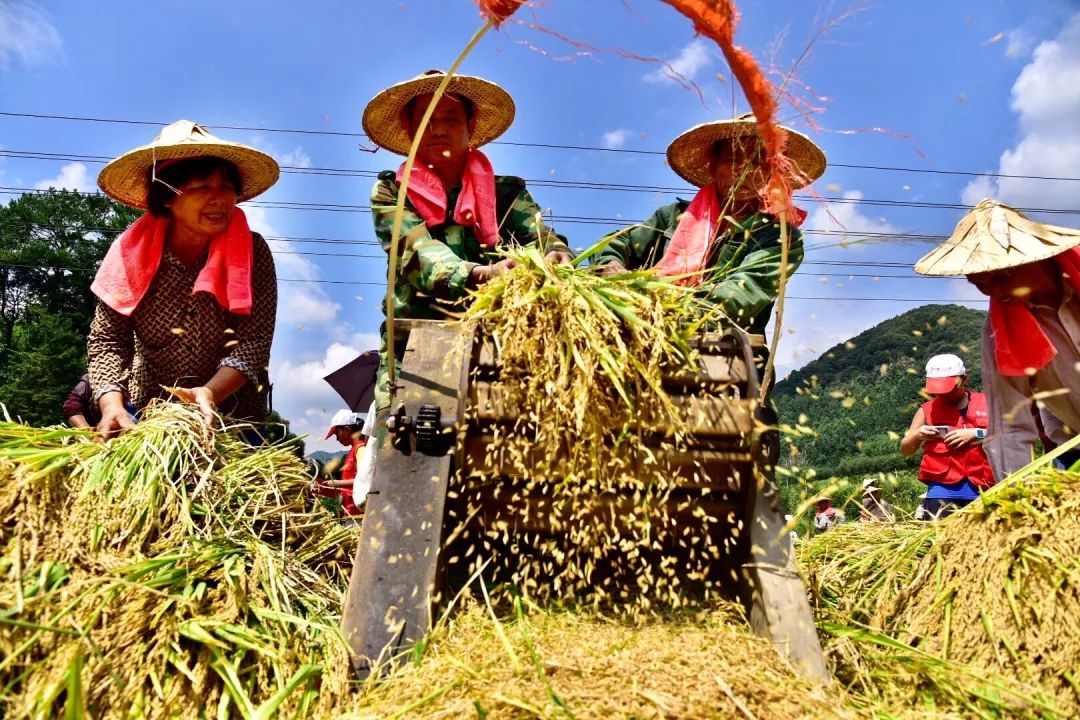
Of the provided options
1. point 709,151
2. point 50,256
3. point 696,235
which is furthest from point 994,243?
point 50,256

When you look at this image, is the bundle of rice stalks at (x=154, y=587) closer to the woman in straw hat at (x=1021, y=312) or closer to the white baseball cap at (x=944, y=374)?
the woman in straw hat at (x=1021, y=312)

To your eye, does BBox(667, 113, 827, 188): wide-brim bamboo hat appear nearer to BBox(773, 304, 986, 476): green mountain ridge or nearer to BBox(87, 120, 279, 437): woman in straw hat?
BBox(87, 120, 279, 437): woman in straw hat

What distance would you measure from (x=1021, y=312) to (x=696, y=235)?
1.67 metres

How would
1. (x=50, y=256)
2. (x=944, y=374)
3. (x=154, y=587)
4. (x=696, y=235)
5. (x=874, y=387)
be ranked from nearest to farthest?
(x=154, y=587) → (x=696, y=235) → (x=944, y=374) → (x=50, y=256) → (x=874, y=387)

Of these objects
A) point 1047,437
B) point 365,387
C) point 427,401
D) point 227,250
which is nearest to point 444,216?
point 227,250

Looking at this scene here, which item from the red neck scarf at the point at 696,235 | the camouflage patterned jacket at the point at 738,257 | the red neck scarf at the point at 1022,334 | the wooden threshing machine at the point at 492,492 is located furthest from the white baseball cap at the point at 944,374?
the wooden threshing machine at the point at 492,492

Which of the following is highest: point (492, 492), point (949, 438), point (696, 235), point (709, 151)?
point (709, 151)

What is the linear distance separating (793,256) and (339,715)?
3.04m

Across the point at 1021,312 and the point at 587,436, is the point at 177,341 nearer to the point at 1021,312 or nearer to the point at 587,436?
the point at 587,436

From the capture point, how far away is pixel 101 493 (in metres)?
2.79

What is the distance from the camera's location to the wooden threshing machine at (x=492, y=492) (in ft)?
8.81

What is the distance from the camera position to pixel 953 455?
6.15 metres

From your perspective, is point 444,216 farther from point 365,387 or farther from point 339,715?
point 365,387

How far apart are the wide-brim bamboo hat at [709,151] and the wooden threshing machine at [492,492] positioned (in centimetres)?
177
